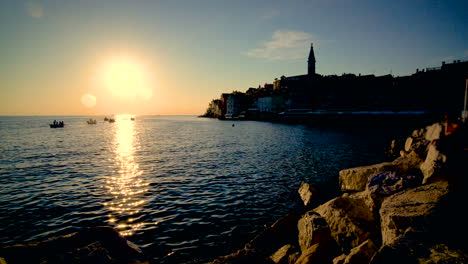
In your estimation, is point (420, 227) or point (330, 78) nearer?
point (420, 227)

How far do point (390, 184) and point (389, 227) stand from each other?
3367 millimetres

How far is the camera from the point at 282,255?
6594 mm

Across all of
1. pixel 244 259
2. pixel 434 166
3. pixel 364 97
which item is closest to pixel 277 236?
pixel 244 259

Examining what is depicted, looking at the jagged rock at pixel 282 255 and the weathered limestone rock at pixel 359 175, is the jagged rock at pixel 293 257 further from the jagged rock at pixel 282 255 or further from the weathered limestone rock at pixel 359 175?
the weathered limestone rock at pixel 359 175

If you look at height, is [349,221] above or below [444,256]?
below

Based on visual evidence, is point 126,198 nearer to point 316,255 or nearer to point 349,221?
point 316,255

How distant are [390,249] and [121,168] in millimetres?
20507

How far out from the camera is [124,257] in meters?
5.72

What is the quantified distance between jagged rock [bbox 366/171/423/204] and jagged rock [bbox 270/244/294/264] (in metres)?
3.27

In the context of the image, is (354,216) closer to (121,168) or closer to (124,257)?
(124,257)

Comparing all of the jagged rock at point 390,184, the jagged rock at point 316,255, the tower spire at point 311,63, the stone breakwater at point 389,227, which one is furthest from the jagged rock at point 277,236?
the tower spire at point 311,63

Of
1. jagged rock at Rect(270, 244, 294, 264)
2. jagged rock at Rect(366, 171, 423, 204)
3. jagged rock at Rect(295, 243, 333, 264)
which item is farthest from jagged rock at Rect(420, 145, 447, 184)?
jagged rock at Rect(270, 244, 294, 264)

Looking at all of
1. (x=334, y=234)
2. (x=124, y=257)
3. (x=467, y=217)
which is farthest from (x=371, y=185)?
(x=124, y=257)

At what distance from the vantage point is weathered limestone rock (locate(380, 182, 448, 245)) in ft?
15.6
